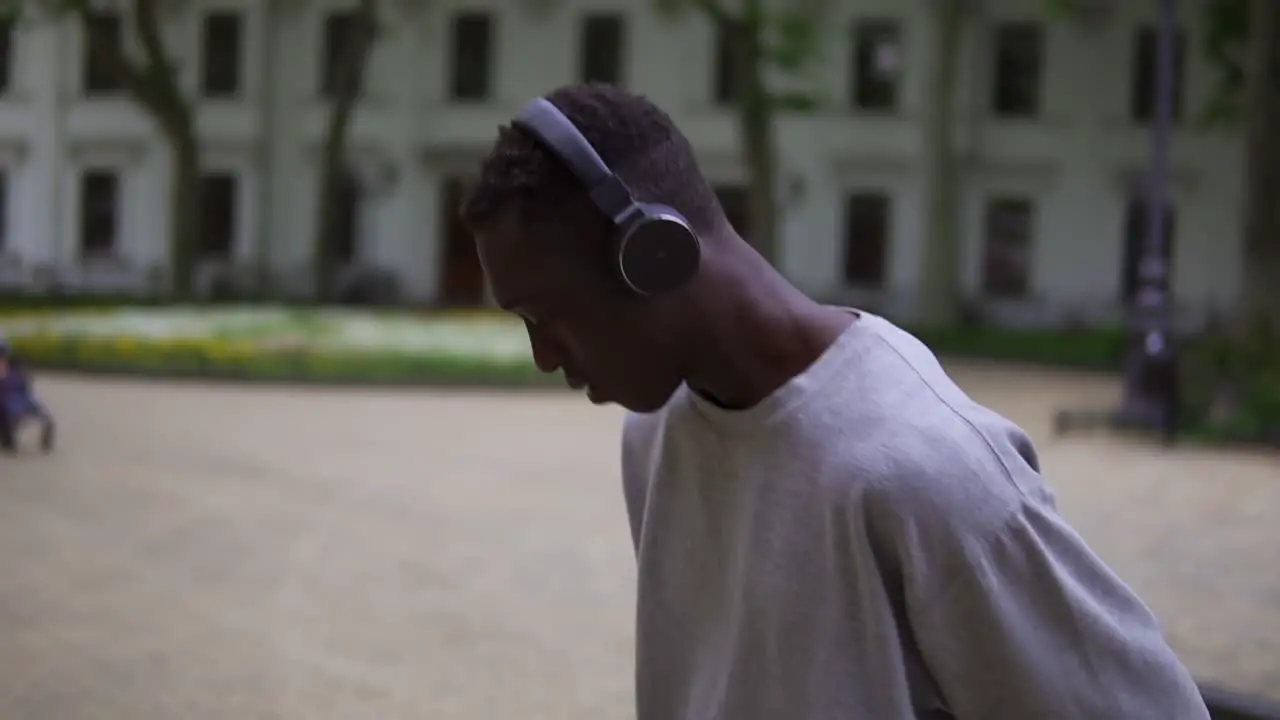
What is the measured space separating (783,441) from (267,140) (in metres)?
36.9

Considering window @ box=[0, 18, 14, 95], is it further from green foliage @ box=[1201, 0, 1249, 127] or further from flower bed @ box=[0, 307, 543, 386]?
green foliage @ box=[1201, 0, 1249, 127]

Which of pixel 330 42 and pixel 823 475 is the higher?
pixel 330 42

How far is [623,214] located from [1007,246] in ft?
112

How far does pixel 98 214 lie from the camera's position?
3819 centimetres

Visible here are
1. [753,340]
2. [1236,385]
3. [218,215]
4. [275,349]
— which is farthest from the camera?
[218,215]

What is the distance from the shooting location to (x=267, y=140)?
36938 millimetres

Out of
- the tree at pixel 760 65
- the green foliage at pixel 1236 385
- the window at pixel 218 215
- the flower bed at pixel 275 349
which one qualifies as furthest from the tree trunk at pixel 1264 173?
the window at pixel 218 215

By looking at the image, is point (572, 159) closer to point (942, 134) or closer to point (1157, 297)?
point (1157, 297)

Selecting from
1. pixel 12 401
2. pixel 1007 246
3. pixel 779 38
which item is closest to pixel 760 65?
pixel 779 38

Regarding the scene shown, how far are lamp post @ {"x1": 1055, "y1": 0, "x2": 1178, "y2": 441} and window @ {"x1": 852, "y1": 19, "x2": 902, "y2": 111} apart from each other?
741 inches

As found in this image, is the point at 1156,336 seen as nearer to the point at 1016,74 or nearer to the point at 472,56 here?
the point at 1016,74

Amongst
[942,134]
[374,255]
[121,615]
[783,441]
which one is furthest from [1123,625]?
[374,255]

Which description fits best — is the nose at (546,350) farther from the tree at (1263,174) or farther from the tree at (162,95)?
the tree at (162,95)

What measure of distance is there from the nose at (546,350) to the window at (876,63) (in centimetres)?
3348
